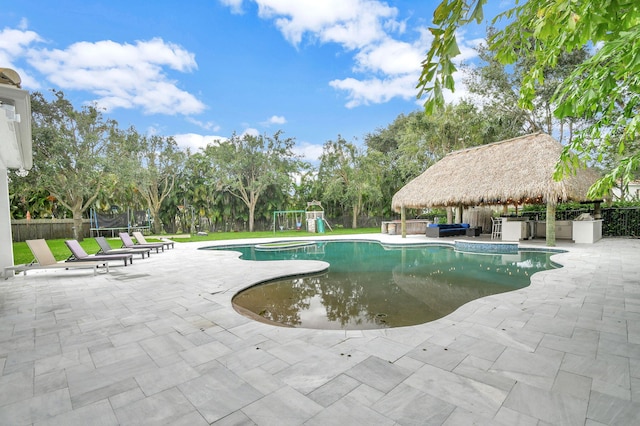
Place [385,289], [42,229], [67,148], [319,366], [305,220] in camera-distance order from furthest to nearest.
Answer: [305,220] < [42,229] < [67,148] < [385,289] < [319,366]

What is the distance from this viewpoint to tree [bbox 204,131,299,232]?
22141 mm

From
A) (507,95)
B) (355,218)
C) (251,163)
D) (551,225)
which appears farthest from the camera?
(355,218)

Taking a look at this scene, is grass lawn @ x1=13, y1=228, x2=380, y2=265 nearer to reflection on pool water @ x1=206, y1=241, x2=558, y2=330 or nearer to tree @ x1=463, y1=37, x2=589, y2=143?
reflection on pool water @ x1=206, y1=241, x2=558, y2=330

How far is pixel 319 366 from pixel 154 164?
21590mm

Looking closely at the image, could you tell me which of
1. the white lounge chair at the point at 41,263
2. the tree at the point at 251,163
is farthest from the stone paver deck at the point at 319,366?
the tree at the point at 251,163

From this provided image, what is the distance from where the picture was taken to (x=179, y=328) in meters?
3.45

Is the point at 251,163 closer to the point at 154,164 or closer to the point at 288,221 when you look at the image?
the point at 288,221

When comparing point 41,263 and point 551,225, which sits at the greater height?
point 551,225

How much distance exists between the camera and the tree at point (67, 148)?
14.2 meters

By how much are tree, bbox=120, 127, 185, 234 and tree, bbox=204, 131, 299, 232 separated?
2806 millimetres

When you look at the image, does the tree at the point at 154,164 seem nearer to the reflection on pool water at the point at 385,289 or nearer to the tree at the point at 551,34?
the reflection on pool water at the point at 385,289

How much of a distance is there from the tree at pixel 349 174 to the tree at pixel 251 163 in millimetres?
3035

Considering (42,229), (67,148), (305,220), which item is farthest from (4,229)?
(305,220)

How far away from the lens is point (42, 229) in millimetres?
18281
